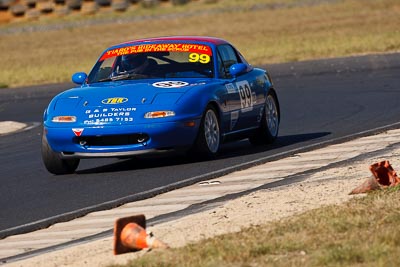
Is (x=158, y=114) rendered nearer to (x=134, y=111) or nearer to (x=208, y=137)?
(x=134, y=111)

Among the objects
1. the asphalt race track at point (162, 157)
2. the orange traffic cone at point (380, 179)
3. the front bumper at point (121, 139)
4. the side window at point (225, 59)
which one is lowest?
the asphalt race track at point (162, 157)

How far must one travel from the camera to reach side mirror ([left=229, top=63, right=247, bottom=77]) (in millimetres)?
13156

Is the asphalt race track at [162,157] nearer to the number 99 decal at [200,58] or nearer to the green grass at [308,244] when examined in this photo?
the number 99 decal at [200,58]

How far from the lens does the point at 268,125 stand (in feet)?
46.1

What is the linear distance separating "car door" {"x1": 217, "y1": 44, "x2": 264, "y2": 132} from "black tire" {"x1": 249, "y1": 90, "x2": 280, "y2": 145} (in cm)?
18

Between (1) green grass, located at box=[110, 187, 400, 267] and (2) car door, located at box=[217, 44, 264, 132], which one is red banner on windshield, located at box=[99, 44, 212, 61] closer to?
(2) car door, located at box=[217, 44, 264, 132]

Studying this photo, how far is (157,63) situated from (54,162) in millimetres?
1699

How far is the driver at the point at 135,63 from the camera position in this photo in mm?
13133

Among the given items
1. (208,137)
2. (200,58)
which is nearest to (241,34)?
(200,58)

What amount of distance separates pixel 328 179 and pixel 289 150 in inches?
107

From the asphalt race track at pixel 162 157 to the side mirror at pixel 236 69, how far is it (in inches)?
33.8

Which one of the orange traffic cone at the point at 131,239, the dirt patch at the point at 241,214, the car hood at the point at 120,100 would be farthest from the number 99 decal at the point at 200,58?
the orange traffic cone at the point at 131,239

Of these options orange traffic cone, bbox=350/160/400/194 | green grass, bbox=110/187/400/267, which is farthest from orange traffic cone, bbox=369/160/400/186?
green grass, bbox=110/187/400/267

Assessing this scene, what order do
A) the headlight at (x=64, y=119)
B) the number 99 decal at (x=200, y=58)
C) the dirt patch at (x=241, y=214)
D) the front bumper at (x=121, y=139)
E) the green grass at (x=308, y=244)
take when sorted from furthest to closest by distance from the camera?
the number 99 decal at (x=200, y=58) < the headlight at (x=64, y=119) < the front bumper at (x=121, y=139) < the dirt patch at (x=241, y=214) < the green grass at (x=308, y=244)
